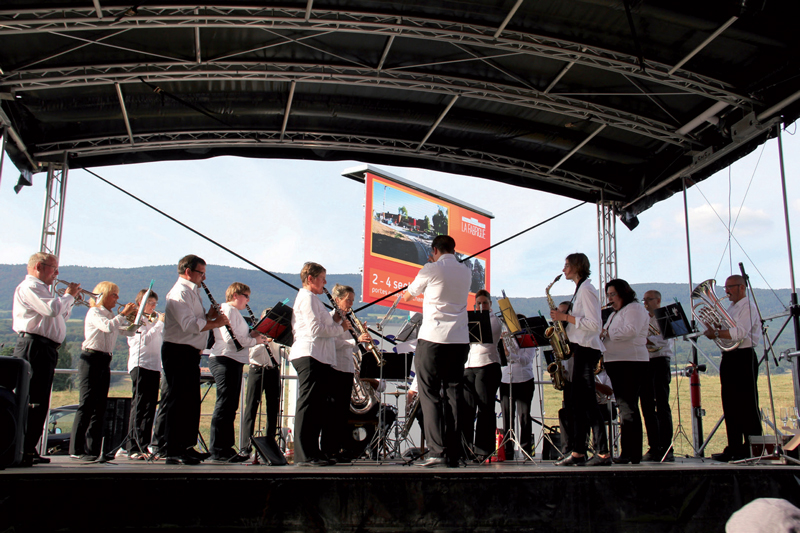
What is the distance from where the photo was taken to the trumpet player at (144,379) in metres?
6.89

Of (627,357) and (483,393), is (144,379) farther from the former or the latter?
(627,357)

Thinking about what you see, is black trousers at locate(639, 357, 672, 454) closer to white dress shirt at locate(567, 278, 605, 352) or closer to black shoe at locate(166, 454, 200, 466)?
white dress shirt at locate(567, 278, 605, 352)

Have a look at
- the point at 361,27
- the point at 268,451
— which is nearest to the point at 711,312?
the point at 361,27

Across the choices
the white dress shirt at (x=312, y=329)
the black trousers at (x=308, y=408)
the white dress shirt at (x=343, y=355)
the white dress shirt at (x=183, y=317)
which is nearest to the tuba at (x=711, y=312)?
the white dress shirt at (x=343, y=355)

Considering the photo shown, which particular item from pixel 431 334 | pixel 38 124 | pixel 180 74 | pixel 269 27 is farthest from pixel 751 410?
pixel 38 124

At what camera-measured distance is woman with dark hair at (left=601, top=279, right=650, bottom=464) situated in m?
5.67

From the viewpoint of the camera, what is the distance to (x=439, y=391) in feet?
16.0

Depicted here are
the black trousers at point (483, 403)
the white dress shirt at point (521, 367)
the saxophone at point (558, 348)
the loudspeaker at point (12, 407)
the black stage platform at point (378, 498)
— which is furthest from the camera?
the white dress shirt at point (521, 367)

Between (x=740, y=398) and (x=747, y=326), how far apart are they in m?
0.74

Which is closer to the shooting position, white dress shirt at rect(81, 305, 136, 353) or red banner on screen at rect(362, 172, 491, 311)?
white dress shirt at rect(81, 305, 136, 353)

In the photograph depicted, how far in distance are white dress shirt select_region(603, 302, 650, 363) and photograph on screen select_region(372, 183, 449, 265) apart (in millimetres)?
8109

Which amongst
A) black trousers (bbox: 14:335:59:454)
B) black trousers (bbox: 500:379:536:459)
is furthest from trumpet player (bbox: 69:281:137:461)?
black trousers (bbox: 500:379:536:459)

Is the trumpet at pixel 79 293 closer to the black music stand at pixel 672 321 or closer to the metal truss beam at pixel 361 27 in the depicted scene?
the metal truss beam at pixel 361 27

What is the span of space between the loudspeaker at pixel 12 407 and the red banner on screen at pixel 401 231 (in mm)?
8913
